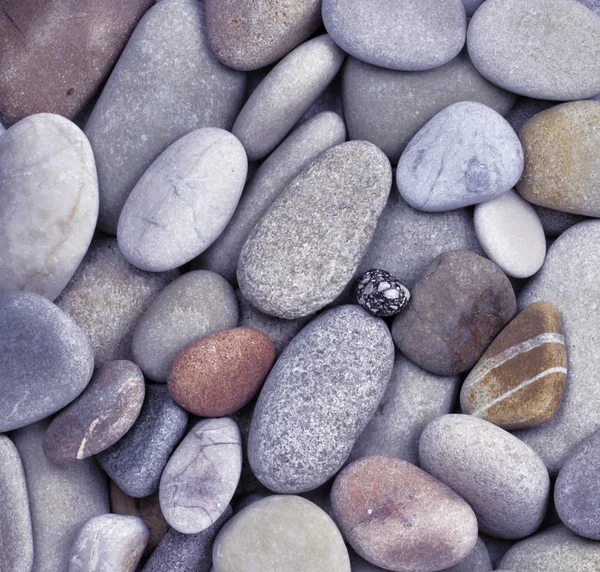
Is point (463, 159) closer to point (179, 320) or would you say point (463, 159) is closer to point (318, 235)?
point (318, 235)

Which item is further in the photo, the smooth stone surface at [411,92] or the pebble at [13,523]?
the smooth stone surface at [411,92]

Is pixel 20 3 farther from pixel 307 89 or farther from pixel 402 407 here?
pixel 402 407

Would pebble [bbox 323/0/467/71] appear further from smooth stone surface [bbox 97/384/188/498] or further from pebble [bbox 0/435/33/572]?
pebble [bbox 0/435/33/572]

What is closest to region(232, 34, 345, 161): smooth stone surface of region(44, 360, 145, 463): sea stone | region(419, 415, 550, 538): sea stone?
region(44, 360, 145, 463): sea stone

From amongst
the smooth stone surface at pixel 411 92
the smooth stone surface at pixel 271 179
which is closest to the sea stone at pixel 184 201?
the smooth stone surface at pixel 271 179

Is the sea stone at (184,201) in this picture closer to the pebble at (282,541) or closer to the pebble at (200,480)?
the pebble at (200,480)

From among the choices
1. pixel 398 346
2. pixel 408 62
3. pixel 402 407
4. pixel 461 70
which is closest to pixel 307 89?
pixel 408 62
